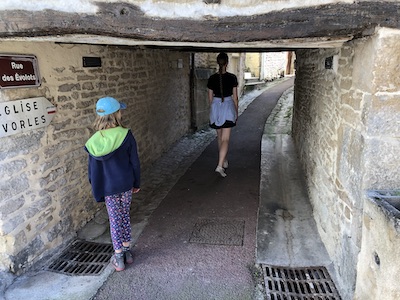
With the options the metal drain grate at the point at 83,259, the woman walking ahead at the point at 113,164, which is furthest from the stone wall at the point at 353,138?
the metal drain grate at the point at 83,259

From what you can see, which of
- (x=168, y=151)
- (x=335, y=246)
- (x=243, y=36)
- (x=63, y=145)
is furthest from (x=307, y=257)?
(x=168, y=151)

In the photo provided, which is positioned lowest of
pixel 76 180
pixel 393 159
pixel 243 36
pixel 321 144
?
pixel 76 180

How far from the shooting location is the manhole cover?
11.7 feet

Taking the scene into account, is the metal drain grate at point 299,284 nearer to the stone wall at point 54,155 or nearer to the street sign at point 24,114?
the stone wall at point 54,155

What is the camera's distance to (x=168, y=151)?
7.28m

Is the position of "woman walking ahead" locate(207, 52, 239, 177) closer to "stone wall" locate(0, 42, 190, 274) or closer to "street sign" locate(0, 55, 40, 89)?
"stone wall" locate(0, 42, 190, 274)

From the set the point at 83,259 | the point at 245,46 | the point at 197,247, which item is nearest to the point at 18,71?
the point at 83,259

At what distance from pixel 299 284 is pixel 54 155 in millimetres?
2798

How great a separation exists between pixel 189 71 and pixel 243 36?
22.7 feet

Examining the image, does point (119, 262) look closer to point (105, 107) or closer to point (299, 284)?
point (105, 107)

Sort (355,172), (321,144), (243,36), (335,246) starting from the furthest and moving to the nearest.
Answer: (321,144) → (335,246) → (355,172) → (243,36)

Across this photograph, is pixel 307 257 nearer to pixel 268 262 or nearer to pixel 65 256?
pixel 268 262

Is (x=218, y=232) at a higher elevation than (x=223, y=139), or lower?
lower

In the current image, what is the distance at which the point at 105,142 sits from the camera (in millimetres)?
2764
